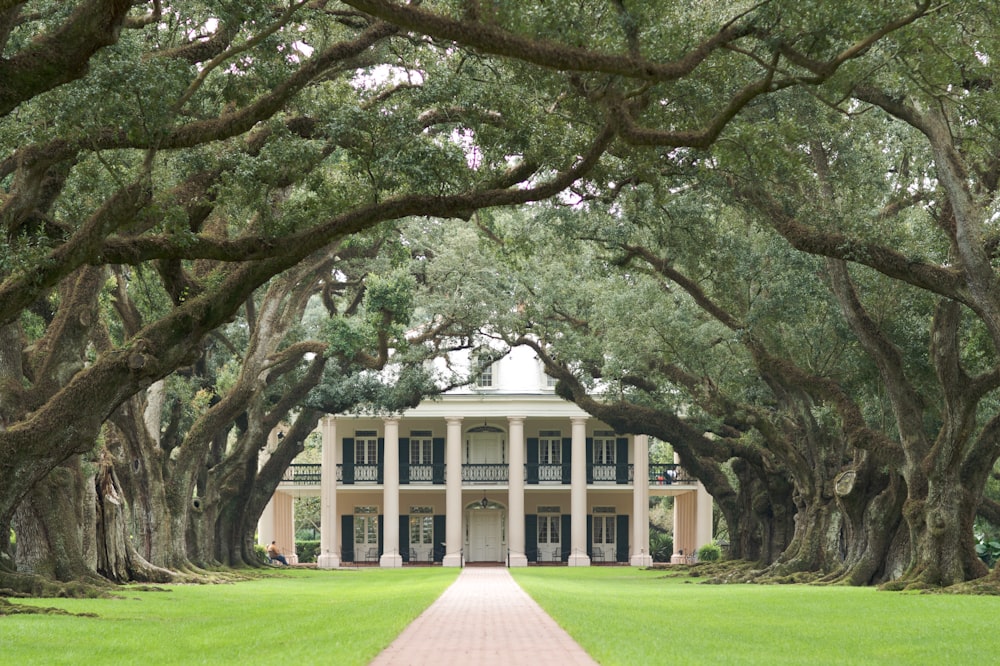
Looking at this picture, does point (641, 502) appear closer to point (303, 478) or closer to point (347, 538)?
point (347, 538)

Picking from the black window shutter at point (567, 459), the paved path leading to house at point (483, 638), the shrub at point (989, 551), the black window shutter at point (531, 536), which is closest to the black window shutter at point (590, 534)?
the black window shutter at point (531, 536)

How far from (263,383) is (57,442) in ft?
46.2

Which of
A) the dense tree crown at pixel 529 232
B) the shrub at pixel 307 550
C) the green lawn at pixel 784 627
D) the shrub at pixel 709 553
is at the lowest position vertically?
the shrub at pixel 307 550

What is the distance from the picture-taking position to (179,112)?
1315 cm

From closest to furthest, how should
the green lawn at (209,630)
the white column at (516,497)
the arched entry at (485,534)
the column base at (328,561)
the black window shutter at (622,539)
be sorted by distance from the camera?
1. the green lawn at (209,630)
2. the white column at (516,497)
3. the column base at (328,561)
4. the arched entry at (485,534)
5. the black window shutter at (622,539)

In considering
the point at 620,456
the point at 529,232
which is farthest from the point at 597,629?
the point at 620,456

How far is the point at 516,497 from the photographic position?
152ft

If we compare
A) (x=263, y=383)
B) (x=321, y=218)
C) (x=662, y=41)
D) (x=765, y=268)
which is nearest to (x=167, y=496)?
(x=263, y=383)

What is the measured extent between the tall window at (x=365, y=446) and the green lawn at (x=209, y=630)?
28.6 meters

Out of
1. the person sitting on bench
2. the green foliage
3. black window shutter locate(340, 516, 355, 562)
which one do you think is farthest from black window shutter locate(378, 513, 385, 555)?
the green foliage

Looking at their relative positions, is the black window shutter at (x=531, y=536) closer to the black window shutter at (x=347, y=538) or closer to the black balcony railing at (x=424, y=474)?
the black balcony railing at (x=424, y=474)

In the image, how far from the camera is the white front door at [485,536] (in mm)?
49969

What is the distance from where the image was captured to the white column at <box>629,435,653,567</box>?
47375mm

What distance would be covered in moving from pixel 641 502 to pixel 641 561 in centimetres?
224
